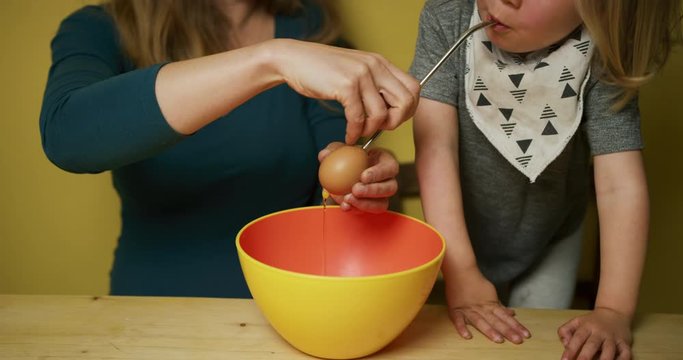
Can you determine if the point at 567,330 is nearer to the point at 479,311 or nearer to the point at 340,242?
the point at 479,311

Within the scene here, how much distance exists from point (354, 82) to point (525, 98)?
1.24 ft

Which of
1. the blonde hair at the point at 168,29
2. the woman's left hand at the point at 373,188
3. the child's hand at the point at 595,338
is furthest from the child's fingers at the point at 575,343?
the blonde hair at the point at 168,29

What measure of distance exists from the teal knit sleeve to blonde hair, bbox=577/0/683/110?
1.78 ft

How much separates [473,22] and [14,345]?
71 cm

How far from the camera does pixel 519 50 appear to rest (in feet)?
2.80

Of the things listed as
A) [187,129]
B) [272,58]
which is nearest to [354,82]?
[272,58]

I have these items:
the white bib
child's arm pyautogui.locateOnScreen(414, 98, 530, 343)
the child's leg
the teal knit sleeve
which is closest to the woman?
the teal knit sleeve

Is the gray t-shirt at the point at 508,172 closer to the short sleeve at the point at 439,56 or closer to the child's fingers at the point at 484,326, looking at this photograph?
the short sleeve at the point at 439,56

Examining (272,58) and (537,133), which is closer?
(272,58)

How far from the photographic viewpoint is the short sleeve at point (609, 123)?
0.82 meters

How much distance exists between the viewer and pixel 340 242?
2.54 ft

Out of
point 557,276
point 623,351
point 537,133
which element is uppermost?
point 537,133

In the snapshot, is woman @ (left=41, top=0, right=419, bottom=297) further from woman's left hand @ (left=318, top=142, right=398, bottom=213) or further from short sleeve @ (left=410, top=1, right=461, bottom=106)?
short sleeve @ (left=410, top=1, right=461, bottom=106)

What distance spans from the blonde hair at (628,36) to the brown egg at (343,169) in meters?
0.35
